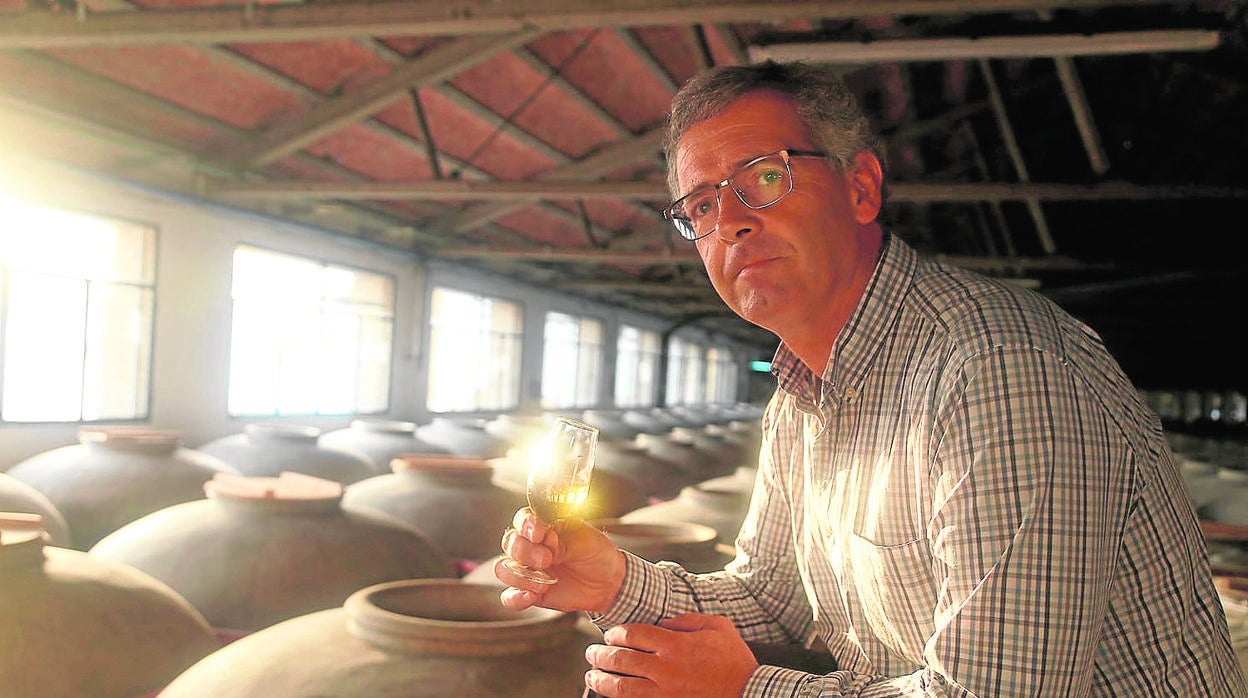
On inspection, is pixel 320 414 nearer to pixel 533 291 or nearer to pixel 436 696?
pixel 533 291

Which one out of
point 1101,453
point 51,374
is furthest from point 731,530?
point 51,374

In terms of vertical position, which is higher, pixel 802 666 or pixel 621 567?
pixel 621 567

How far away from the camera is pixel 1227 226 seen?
32.0 feet

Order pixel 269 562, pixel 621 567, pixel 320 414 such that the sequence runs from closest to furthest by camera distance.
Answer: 1. pixel 621 567
2. pixel 269 562
3. pixel 320 414

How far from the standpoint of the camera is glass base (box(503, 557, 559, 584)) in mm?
1798

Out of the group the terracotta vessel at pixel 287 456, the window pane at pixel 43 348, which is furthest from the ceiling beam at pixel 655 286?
the window pane at pixel 43 348

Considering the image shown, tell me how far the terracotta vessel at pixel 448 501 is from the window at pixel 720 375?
30.1m

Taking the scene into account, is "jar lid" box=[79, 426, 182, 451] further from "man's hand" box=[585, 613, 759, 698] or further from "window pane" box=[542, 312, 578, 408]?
"window pane" box=[542, 312, 578, 408]

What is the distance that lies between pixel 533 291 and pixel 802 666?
1610cm

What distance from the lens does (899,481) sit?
1544 mm

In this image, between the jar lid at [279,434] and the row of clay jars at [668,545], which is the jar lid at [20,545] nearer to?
the row of clay jars at [668,545]

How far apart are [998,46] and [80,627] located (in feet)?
15.3

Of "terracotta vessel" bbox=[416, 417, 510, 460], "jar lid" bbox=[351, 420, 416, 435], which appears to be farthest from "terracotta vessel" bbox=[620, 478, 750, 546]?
"terracotta vessel" bbox=[416, 417, 510, 460]

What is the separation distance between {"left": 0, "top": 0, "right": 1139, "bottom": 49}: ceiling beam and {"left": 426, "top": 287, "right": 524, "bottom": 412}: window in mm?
8602
